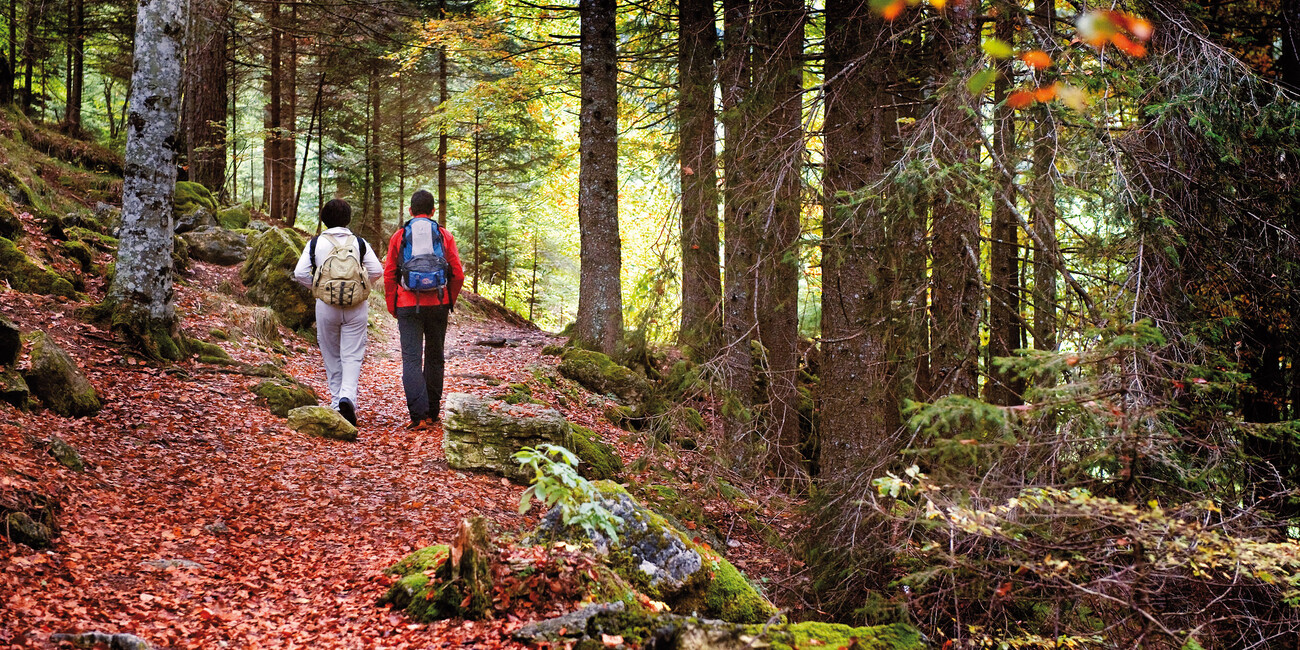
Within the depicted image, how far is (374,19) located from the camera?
15.8 m

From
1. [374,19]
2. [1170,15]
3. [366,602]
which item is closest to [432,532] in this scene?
[366,602]

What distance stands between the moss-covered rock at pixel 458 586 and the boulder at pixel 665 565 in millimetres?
591

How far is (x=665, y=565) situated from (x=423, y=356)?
169 inches

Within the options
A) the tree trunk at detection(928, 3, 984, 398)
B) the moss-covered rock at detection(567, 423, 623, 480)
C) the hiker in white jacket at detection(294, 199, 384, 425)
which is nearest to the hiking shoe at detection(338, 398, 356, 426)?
the hiker in white jacket at detection(294, 199, 384, 425)

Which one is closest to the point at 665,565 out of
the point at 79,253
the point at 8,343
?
the point at 8,343

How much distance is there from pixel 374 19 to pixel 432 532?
13950 mm

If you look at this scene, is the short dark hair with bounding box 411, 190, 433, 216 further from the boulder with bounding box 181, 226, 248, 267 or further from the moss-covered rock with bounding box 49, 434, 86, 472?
the boulder with bounding box 181, 226, 248, 267

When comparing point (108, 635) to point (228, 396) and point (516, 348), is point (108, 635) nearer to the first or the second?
point (228, 396)

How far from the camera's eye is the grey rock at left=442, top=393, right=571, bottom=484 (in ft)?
21.6

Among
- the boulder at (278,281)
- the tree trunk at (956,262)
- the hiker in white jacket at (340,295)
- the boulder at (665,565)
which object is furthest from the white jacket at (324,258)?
the tree trunk at (956,262)

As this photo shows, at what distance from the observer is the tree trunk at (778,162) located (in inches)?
196

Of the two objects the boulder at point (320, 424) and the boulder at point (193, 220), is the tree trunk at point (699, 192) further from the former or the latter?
the boulder at point (193, 220)

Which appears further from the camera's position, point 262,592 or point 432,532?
point 432,532

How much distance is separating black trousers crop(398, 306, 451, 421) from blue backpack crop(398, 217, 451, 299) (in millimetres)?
268
